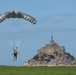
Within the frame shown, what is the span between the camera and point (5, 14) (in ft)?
154

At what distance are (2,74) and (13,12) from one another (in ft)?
22.1

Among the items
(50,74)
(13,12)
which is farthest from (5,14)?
(50,74)

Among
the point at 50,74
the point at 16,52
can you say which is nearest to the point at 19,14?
the point at 16,52

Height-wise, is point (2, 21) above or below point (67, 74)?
above

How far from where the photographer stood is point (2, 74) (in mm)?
49906

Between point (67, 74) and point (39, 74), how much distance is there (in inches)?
112

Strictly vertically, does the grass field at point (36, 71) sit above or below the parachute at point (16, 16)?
below

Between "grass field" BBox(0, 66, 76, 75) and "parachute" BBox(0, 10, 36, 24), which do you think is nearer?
"parachute" BBox(0, 10, 36, 24)

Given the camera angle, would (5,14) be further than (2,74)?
No

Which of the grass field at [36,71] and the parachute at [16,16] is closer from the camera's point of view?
the parachute at [16,16]

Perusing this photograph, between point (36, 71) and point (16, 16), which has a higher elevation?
point (16, 16)

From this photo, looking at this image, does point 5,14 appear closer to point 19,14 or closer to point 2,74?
point 19,14

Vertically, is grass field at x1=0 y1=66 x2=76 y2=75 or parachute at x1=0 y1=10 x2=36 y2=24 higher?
parachute at x1=0 y1=10 x2=36 y2=24

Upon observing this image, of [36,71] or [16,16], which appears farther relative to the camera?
[36,71]
